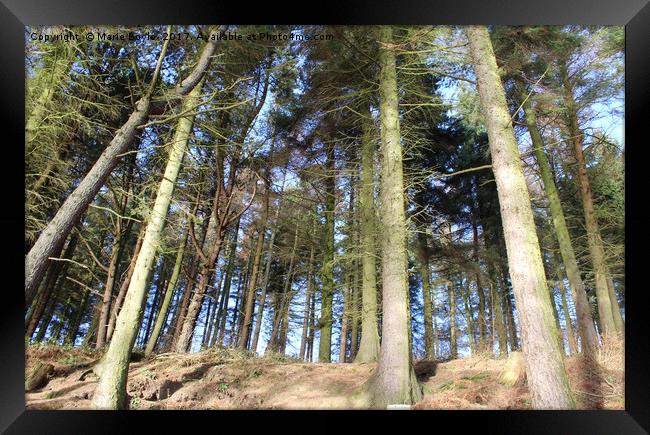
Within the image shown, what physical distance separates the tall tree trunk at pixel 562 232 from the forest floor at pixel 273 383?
1023 millimetres

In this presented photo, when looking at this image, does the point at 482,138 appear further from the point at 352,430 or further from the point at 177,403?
the point at 177,403

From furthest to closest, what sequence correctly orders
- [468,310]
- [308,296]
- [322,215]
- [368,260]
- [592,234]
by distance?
[468,310] < [308,296] < [322,215] < [368,260] < [592,234]

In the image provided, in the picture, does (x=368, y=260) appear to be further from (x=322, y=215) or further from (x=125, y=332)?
(x=125, y=332)

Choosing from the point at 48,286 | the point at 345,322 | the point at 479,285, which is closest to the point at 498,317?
the point at 479,285

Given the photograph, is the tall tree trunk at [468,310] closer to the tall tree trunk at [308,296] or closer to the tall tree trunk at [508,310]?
the tall tree trunk at [508,310]

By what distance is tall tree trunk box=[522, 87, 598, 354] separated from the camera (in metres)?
5.86

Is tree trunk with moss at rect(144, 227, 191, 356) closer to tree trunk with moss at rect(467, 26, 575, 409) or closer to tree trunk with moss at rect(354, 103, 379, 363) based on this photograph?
tree trunk with moss at rect(354, 103, 379, 363)

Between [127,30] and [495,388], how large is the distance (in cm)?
627

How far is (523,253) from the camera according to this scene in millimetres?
3326

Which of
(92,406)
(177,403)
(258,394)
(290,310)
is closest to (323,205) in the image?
(290,310)

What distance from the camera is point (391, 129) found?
4.86 m
